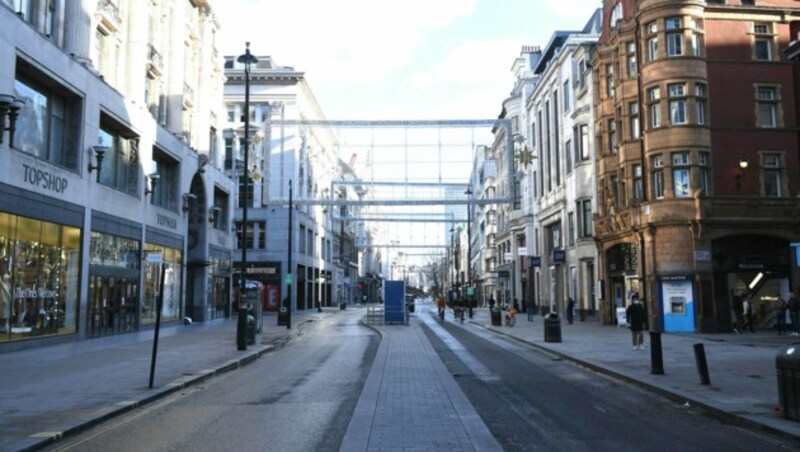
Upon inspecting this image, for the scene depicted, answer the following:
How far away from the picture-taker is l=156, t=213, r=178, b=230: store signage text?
110 feet

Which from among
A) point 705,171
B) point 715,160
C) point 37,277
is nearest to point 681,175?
point 705,171

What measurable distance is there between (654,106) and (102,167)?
2417 cm

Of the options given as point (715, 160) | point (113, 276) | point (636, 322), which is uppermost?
point (715, 160)

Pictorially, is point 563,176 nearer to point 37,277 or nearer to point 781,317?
point 781,317

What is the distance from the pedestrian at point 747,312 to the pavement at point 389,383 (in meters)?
3.17

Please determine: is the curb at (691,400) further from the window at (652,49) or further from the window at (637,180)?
the window at (652,49)

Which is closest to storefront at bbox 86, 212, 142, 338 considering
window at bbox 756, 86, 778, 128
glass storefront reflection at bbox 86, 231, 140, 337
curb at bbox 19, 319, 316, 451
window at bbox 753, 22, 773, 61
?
glass storefront reflection at bbox 86, 231, 140, 337

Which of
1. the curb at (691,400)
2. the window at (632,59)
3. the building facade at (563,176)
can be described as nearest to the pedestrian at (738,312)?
the building facade at (563,176)

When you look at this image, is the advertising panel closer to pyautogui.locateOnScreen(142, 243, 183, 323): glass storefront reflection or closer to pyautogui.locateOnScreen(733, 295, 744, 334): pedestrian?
pyautogui.locateOnScreen(733, 295, 744, 334): pedestrian

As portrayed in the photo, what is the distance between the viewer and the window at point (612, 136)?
116 feet

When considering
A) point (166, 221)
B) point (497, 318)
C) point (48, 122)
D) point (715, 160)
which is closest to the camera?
point (48, 122)

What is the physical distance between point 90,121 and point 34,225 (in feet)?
17.7

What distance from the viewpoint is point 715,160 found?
30172 millimetres

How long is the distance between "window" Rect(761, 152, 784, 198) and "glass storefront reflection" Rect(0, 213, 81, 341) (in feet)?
95.3
